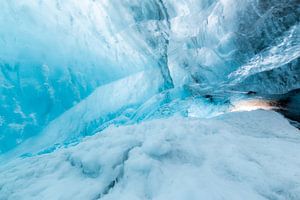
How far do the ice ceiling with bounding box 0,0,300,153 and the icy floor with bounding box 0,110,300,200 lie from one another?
14.7 ft

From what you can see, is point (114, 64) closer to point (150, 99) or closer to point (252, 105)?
point (150, 99)

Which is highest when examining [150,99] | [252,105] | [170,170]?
[170,170]

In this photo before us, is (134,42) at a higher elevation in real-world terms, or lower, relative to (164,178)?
higher

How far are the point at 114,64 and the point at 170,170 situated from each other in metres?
8.81

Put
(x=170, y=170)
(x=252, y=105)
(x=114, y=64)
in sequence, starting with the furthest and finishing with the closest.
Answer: (x=114, y=64) < (x=252, y=105) < (x=170, y=170)

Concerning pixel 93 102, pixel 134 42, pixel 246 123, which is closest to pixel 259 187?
pixel 246 123

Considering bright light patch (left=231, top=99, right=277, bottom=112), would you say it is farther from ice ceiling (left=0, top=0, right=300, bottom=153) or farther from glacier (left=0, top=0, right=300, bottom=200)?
ice ceiling (left=0, top=0, right=300, bottom=153)

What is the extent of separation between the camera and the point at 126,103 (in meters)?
10.8

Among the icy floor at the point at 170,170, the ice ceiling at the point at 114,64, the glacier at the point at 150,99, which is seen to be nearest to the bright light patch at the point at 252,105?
the glacier at the point at 150,99

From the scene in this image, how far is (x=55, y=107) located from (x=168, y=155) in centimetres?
835

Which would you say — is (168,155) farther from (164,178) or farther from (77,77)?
(77,77)

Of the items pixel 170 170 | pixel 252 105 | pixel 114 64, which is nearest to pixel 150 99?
pixel 114 64

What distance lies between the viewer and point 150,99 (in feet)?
34.4

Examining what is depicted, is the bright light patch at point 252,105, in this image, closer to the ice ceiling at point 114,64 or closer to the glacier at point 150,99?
the glacier at point 150,99
